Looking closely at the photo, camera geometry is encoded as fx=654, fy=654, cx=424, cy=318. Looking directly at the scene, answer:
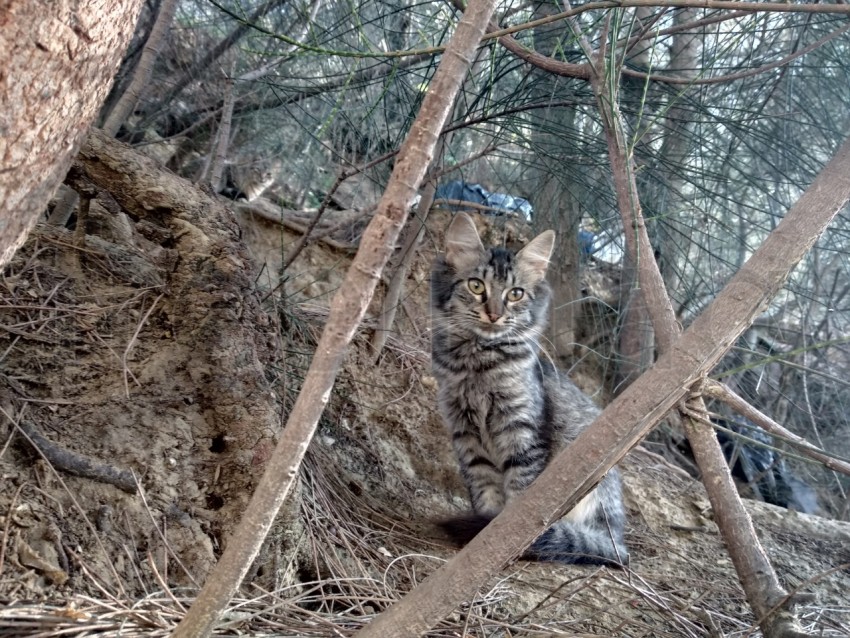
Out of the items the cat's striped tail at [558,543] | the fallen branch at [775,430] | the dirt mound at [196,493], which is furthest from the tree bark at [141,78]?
the fallen branch at [775,430]

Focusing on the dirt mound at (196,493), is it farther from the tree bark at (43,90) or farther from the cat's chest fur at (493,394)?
the tree bark at (43,90)

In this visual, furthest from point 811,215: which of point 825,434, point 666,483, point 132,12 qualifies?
point 825,434

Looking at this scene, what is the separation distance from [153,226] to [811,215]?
2.12m

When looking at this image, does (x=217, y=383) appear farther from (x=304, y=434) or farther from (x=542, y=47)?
(x=542, y=47)

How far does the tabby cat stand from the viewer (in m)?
3.10

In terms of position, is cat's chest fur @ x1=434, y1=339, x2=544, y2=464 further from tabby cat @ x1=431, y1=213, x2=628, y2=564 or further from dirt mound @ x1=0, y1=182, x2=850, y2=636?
dirt mound @ x1=0, y1=182, x2=850, y2=636

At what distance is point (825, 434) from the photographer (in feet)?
16.3

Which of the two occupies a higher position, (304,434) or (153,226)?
(153,226)

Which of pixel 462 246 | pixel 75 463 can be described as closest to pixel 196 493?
pixel 75 463

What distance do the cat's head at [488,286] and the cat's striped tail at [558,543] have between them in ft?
3.03

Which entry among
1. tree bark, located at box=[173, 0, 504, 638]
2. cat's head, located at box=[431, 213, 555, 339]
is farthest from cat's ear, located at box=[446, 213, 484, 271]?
tree bark, located at box=[173, 0, 504, 638]

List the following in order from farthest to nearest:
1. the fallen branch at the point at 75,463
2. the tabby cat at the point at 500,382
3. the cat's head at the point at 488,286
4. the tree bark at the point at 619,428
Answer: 1. the cat's head at the point at 488,286
2. the tabby cat at the point at 500,382
3. the fallen branch at the point at 75,463
4. the tree bark at the point at 619,428

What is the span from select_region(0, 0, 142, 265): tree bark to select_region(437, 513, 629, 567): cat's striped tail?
78.9 inches

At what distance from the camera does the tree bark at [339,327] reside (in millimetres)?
1151
